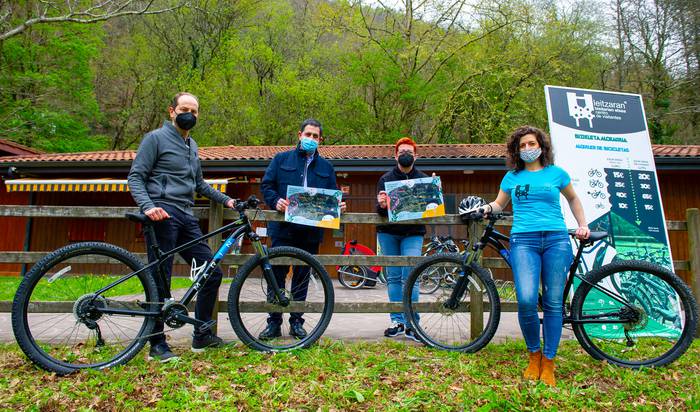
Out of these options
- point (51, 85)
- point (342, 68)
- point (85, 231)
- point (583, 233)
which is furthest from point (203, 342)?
point (342, 68)

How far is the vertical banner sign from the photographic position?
161 inches

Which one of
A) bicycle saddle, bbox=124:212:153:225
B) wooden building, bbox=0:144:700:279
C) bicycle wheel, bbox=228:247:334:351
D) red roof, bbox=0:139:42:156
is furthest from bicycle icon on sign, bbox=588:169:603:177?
red roof, bbox=0:139:42:156

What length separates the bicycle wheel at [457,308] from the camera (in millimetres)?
3168

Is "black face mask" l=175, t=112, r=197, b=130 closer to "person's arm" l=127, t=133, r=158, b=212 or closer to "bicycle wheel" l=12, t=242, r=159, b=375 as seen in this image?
"person's arm" l=127, t=133, r=158, b=212

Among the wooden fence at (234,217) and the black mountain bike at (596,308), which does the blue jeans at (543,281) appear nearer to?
the black mountain bike at (596,308)

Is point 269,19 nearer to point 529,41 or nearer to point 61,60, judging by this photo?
point 61,60

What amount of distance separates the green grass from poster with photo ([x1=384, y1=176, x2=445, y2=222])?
114 centimetres

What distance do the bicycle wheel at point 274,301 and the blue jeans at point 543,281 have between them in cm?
138

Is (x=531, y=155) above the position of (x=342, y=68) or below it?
below

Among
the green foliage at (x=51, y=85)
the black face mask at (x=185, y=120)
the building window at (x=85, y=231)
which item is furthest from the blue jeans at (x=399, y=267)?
the green foliage at (x=51, y=85)

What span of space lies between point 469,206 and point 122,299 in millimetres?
2717

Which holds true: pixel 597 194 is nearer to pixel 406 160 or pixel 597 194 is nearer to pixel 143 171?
pixel 406 160

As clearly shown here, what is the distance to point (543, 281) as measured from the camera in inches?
113

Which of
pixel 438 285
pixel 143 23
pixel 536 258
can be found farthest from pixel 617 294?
pixel 143 23
